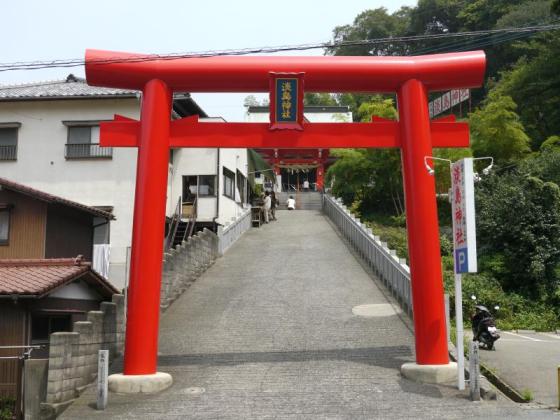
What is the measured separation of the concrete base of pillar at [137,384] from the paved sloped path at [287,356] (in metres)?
0.16

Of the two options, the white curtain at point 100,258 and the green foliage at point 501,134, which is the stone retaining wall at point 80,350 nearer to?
the white curtain at point 100,258

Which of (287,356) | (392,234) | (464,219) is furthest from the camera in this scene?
(392,234)

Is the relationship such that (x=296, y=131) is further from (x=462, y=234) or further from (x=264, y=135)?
(x=462, y=234)

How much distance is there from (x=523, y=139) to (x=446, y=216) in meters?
5.20

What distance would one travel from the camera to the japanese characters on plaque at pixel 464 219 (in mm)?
10000

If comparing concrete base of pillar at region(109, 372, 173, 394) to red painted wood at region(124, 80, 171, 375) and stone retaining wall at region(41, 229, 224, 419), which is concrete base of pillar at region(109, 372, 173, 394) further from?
stone retaining wall at region(41, 229, 224, 419)

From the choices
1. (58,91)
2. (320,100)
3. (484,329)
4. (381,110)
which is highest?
(320,100)

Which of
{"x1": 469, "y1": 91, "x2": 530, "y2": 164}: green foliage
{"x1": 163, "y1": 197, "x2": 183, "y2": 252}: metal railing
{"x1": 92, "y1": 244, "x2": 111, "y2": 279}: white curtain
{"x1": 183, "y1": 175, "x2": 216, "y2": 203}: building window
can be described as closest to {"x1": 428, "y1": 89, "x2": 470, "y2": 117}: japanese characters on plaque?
{"x1": 469, "y1": 91, "x2": 530, "y2": 164}: green foliage

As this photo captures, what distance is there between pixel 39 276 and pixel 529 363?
32.7 feet

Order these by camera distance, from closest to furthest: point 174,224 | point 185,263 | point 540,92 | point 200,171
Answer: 1. point 185,263
2. point 174,224
3. point 200,171
4. point 540,92

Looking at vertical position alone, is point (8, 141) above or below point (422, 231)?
above

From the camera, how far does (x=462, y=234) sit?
10.3 m

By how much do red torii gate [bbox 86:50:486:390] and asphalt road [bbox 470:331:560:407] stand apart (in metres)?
2.20

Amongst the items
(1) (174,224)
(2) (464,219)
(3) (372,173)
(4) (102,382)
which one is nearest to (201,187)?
(1) (174,224)
